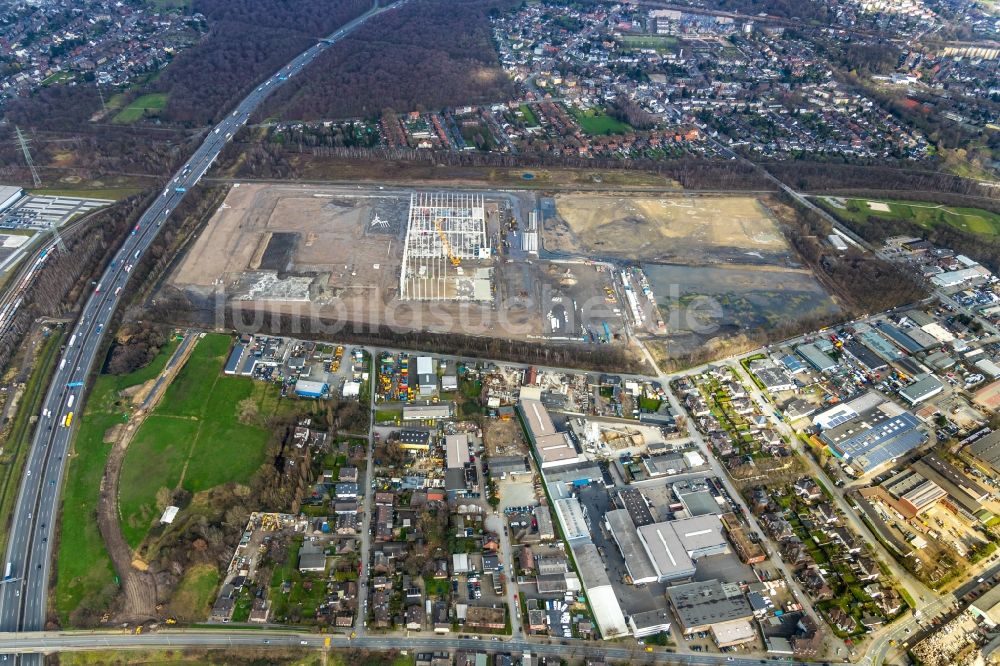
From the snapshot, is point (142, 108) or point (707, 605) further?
point (142, 108)

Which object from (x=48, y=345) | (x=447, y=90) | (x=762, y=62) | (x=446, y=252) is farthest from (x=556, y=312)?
(x=762, y=62)

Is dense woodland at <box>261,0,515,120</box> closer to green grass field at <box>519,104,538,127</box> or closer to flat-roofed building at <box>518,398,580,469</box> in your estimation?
green grass field at <box>519,104,538,127</box>

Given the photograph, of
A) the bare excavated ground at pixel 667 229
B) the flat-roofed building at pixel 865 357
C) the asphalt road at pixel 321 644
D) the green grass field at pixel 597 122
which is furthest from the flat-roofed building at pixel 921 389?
the green grass field at pixel 597 122

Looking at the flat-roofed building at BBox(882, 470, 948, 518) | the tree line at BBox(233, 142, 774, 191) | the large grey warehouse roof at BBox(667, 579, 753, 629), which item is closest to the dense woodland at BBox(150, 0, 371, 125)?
the tree line at BBox(233, 142, 774, 191)

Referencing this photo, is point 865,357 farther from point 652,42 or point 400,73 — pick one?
point 652,42

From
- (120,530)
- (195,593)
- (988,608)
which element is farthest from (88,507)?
(988,608)

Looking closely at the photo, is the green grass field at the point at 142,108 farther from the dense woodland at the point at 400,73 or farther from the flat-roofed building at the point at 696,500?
the flat-roofed building at the point at 696,500
